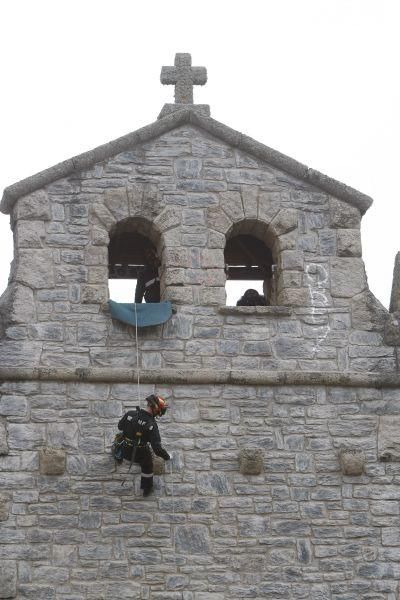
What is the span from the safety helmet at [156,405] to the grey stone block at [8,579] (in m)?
2.15

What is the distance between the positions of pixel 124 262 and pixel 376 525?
14.8ft

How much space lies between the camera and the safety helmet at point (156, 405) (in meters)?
16.8

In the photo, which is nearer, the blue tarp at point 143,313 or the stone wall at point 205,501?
the stone wall at point 205,501

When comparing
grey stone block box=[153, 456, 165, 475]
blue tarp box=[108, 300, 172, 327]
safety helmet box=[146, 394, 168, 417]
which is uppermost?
blue tarp box=[108, 300, 172, 327]

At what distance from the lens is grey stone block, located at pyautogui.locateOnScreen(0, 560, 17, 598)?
16.6 metres

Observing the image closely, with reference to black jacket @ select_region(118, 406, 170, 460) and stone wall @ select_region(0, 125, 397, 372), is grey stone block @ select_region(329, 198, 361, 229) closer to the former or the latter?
stone wall @ select_region(0, 125, 397, 372)

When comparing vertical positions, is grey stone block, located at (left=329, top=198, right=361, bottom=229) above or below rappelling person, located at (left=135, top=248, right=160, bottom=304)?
above

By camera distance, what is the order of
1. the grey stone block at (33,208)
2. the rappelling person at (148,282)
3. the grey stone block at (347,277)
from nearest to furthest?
the grey stone block at (33,208)
the grey stone block at (347,277)
the rappelling person at (148,282)

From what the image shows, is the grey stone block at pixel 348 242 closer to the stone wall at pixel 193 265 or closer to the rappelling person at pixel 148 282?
the stone wall at pixel 193 265

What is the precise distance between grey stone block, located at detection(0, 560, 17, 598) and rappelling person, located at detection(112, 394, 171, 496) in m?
1.56

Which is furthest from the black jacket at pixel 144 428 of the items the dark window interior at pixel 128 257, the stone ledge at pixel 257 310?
the dark window interior at pixel 128 257

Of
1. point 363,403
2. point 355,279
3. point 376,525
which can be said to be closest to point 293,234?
point 355,279

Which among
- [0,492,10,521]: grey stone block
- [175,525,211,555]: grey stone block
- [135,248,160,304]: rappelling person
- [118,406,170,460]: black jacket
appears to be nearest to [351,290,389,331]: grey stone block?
[135,248,160,304]: rappelling person

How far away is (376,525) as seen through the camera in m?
17.4
